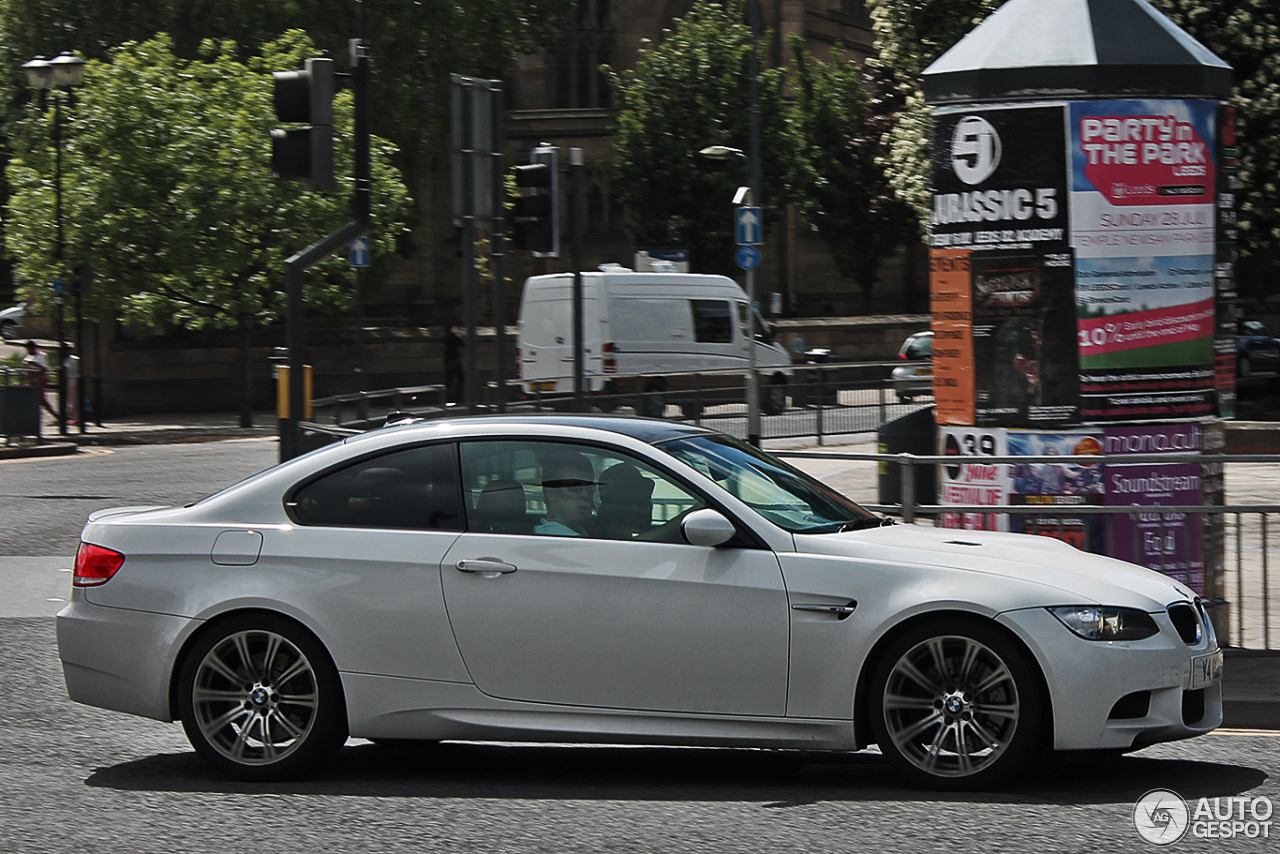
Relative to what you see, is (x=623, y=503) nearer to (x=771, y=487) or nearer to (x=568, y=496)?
(x=568, y=496)

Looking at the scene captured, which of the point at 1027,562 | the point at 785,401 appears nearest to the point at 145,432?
the point at 785,401

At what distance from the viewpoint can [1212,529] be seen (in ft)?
27.5

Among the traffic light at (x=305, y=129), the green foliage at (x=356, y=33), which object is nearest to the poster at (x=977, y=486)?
the traffic light at (x=305, y=129)

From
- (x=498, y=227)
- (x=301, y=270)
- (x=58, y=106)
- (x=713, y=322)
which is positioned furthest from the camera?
(x=713, y=322)

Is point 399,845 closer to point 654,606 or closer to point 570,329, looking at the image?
point 654,606

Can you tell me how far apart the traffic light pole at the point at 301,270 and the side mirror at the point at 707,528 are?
3.98 m

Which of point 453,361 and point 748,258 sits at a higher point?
point 748,258

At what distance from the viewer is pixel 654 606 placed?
5.97 m

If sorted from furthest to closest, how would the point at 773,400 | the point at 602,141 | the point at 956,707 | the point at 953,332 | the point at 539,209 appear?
the point at 602,141
the point at 773,400
the point at 539,209
the point at 953,332
the point at 956,707

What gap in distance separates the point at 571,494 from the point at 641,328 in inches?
977

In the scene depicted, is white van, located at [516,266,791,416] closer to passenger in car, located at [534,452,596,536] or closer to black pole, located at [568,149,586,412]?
black pole, located at [568,149,586,412]

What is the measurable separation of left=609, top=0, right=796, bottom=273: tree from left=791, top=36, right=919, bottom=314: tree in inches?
81.7

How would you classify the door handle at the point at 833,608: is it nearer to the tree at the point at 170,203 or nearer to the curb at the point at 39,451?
the curb at the point at 39,451

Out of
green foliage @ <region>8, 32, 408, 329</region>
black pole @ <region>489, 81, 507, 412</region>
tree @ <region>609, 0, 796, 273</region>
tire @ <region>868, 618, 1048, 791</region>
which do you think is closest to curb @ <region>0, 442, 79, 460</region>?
green foliage @ <region>8, 32, 408, 329</region>
